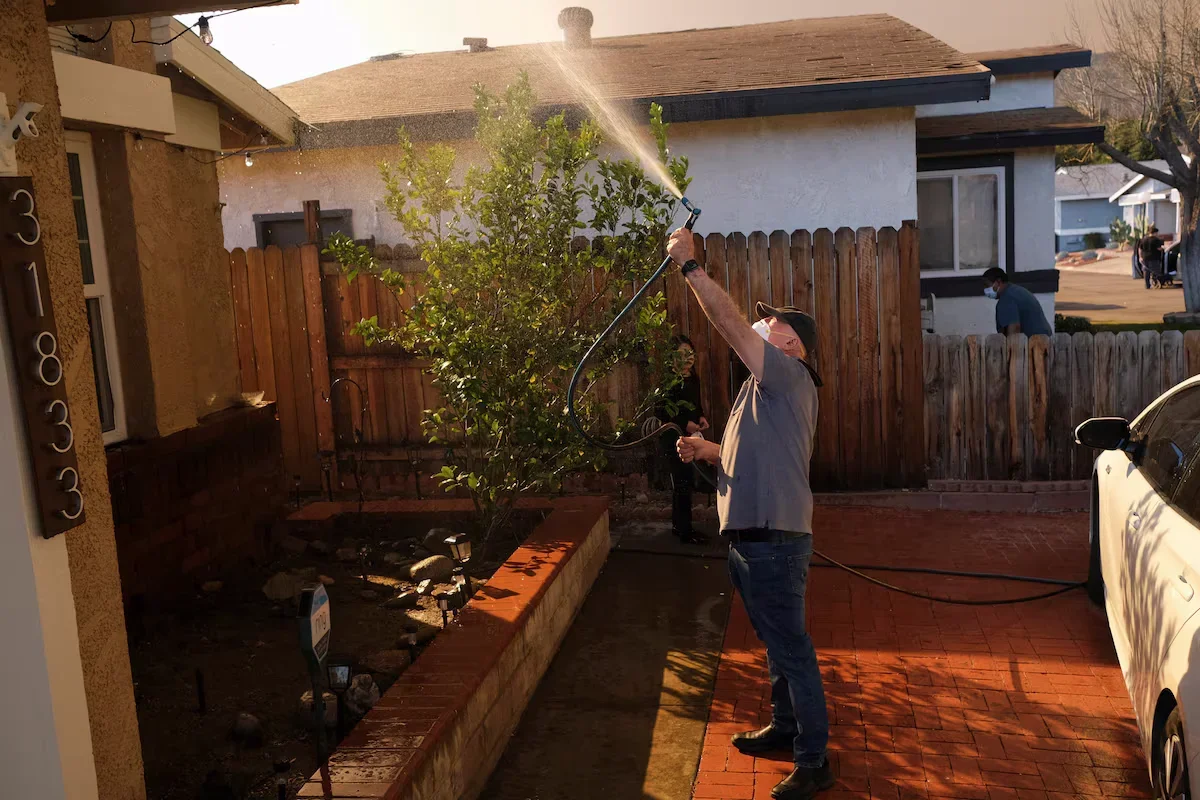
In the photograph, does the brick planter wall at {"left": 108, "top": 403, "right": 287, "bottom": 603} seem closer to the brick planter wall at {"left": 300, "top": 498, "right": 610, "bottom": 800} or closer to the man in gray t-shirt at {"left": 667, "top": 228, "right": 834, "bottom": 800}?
the brick planter wall at {"left": 300, "top": 498, "right": 610, "bottom": 800}

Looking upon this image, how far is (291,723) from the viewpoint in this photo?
4.74 meters

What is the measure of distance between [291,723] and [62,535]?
1.82 metres

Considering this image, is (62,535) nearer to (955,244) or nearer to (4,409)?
(4,409)

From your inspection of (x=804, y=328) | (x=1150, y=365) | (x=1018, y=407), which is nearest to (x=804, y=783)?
(x=804, y=328)

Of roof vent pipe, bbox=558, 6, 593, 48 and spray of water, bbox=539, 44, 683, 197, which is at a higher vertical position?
roof vent pipe, bbox=558, 6, 593, 48

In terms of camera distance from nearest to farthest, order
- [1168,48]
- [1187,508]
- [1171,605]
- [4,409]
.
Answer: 1. [4,409]
2. [1171,605]
3. [1187,508]
4. [1168,48]

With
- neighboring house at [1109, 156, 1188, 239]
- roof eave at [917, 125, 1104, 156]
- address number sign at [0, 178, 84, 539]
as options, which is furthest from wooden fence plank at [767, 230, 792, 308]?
neighboring house at [1109, 156, 1188, 239]

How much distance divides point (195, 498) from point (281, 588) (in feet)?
3.35

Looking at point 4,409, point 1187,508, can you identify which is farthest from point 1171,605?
point 4,409

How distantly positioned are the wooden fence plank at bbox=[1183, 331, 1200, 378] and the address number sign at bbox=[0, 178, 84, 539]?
8.44 m

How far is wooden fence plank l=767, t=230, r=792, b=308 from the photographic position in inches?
357

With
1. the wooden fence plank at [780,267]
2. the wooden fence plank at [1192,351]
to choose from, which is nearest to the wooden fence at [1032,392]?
the wooden fence plank at [1192,351]

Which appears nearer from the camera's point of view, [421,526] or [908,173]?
[421,526]

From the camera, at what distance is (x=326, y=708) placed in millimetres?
4375
